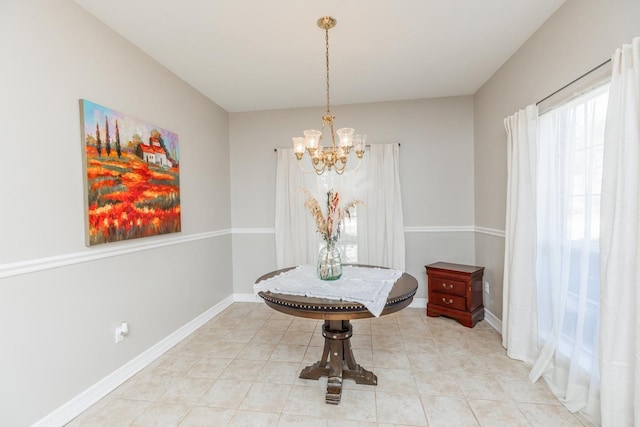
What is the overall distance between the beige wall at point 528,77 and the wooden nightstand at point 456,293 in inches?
7.1

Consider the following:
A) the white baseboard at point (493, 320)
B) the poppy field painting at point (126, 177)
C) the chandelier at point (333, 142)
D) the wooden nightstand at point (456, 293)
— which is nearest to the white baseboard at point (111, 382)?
the poppy field painting at point (126, 177)

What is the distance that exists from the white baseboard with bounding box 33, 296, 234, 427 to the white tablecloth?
119 centimetres

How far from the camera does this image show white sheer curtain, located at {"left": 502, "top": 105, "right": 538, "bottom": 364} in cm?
228

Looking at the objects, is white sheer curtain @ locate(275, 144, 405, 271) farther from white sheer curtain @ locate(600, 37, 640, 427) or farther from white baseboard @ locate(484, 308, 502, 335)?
white sheer curtain @ locate(600, 37, 640, 427)

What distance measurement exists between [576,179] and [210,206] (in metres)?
3.39

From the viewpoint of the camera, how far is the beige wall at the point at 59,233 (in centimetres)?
154

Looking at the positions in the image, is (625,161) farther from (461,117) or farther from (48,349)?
(48,349)

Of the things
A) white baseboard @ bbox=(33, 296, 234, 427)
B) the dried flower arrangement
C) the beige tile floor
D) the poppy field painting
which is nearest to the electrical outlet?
white baseboard @ bbox=(33, 296, 234, 427)

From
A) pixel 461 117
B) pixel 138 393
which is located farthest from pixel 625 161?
pixel 138 393

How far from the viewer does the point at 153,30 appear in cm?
218

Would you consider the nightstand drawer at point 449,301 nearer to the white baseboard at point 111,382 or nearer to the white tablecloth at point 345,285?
the white tablecloth at point 345,285

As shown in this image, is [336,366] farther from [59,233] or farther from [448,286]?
[59,233]

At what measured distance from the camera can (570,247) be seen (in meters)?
1.93

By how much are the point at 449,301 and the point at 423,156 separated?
1.74 meters
